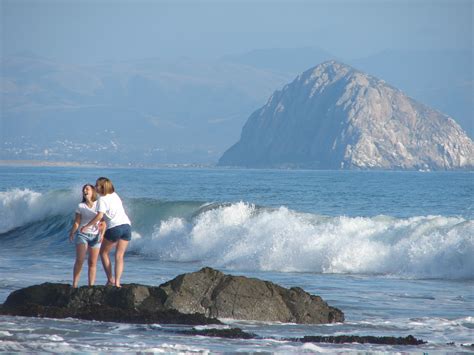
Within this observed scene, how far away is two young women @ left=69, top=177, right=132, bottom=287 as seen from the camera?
15461mm

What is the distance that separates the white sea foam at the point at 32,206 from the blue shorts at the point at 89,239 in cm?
2503

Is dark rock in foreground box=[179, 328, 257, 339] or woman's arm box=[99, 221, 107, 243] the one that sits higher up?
woman's arm box=[99, 221, 107, 243]

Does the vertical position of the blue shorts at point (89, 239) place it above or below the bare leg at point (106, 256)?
above

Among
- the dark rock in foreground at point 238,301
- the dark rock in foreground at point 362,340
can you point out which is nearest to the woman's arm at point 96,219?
→ the dark rock in foreground at point 238,301

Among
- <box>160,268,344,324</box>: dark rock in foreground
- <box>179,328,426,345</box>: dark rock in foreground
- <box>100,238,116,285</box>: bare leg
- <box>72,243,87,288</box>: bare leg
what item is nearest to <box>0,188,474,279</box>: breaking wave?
<box>160,268,344,324</box>: dark rock in foreground

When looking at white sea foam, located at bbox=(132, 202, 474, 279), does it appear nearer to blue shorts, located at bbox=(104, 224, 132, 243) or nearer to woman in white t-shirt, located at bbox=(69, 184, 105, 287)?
blue shorts, located at bbox=(104, 224, 132, 243)

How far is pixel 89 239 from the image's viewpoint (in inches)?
615

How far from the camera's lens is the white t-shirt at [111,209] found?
15.4 meters

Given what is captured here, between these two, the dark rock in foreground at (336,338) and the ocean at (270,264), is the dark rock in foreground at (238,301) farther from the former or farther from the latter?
the dark rock in foreground at (336,338)

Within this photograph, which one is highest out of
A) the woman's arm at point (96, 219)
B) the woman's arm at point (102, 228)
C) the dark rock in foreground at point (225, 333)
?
the woman's arm at point (96, 219)

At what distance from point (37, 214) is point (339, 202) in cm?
2221

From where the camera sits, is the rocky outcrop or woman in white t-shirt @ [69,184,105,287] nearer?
the rocky outcrop

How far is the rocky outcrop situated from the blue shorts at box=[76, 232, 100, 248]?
0.77 meters

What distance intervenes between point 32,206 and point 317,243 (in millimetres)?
19949
